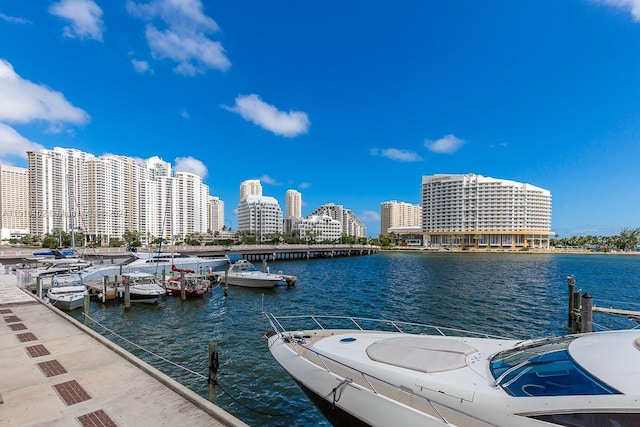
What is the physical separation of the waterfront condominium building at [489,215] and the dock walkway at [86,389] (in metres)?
181

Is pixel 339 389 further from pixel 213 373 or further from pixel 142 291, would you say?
pixel 142 291

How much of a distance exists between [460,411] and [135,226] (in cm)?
15750

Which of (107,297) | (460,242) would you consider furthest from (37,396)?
(460,242)

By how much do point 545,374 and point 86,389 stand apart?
9.37 metres

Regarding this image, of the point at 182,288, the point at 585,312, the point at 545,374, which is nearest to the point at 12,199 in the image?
the point at 182,288

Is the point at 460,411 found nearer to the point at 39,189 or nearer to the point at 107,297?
the point at 107,297

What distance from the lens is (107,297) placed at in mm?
27938

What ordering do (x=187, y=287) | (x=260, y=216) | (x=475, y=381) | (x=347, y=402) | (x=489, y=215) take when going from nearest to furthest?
(x=475, y=381), (x=347, y=402), (x=187, y=287), (x=489, y=215), (x=260, y=216)

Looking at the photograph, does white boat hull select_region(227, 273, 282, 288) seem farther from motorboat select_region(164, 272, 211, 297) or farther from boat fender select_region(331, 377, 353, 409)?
boat fender select_region(331, 377, 353, 409)

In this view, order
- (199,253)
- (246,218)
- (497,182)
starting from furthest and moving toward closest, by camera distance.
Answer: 1. (246,218)
2. (497,182)
3. (199,253)

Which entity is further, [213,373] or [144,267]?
[144,267]

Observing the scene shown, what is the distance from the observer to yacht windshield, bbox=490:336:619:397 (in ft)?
15.4

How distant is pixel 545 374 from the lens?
204 inches

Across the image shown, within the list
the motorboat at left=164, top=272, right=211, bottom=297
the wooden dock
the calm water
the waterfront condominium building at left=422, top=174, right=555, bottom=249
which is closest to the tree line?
the waterfront condominium building at left=422, top=174, right=555, bottom=249
